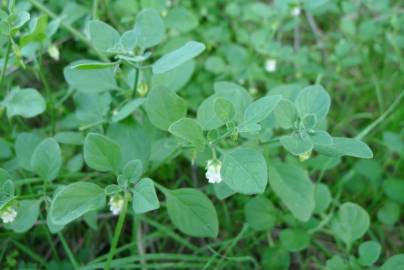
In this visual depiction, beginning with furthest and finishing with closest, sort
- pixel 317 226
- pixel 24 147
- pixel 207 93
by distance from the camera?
pixel 207 93
pixel 317 226
pixel 24 147

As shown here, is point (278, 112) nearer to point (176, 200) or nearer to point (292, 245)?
point (176, 200)

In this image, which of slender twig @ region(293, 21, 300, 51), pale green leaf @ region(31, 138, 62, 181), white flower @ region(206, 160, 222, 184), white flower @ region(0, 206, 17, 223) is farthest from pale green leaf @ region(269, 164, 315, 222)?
slender twig @ region(293, 21, 300, 51)

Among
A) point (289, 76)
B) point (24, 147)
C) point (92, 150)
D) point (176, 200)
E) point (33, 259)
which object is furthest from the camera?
point (289, 76)

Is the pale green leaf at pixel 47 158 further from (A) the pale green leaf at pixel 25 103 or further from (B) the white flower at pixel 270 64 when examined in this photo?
(B) the white flower at pixel 270 64

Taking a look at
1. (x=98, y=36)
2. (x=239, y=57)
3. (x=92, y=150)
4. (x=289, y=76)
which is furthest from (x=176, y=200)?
(x=289, y=76)

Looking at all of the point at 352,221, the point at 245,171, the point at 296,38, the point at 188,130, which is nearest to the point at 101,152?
the point at 188,130

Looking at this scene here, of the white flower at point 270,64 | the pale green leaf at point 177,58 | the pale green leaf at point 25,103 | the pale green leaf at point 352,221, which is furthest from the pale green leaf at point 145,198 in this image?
the white flower at point 270,64

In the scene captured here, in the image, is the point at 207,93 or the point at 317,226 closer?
the point at 317,226

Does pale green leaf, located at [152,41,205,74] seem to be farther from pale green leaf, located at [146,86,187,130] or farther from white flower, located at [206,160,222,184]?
white flower, located at [206,160,222,184]

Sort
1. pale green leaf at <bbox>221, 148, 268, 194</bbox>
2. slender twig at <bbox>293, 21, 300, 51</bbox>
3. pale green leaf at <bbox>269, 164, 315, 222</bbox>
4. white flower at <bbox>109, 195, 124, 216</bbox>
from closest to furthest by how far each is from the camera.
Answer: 1. pale green leaf at <bbox>221, 148, 268, 194</bbox>
2. white flower at <bbox>109, 195, 124, 216</bbox>
3. pale green leaf at <bbox>269, 164, 315, 222</bbox>
4. slender twig at <bbox>293, 21, 300, 51</bbox>
